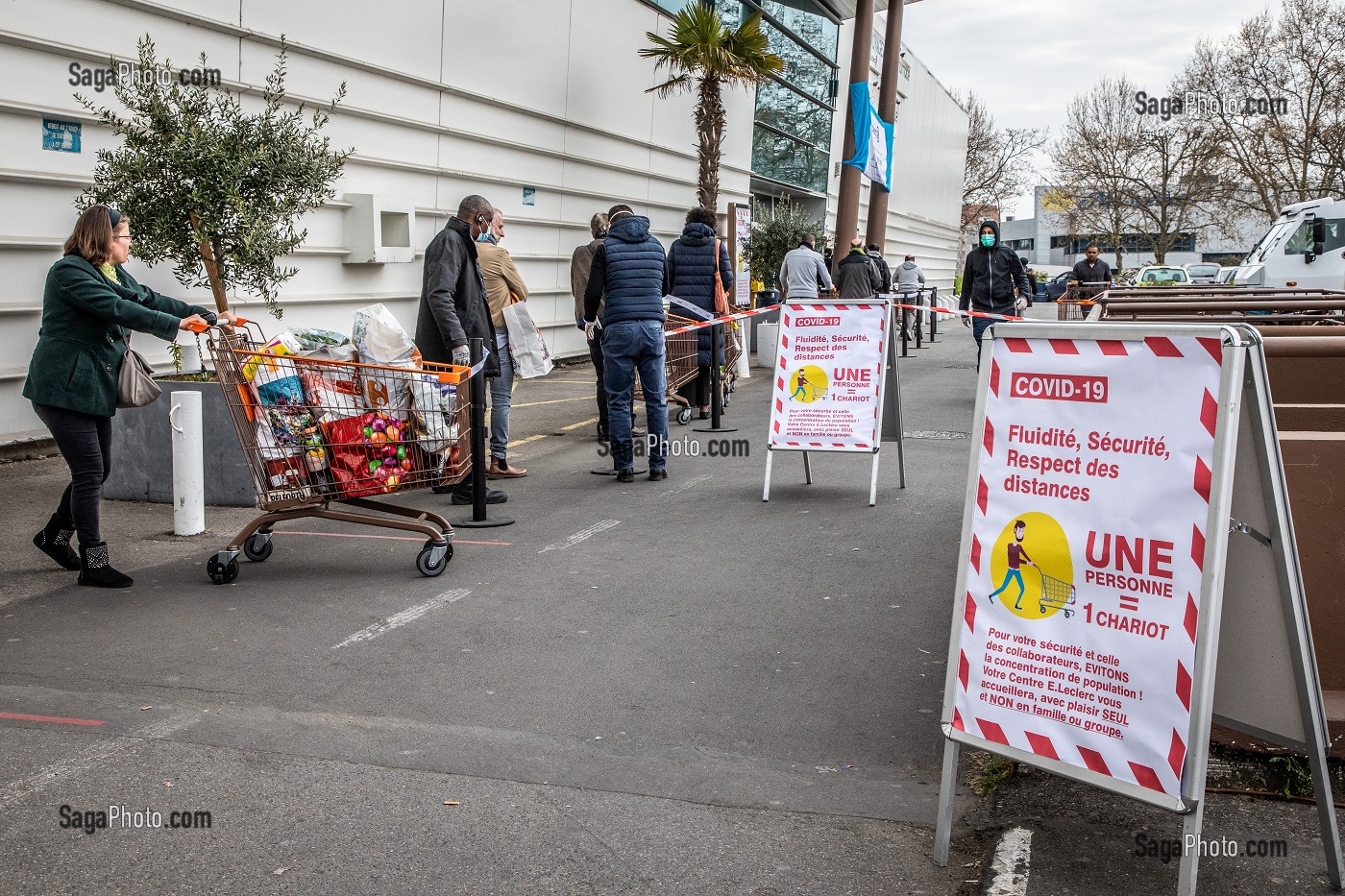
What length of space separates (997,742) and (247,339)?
4.50 meters

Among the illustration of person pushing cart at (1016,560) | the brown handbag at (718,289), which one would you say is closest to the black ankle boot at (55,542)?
the illustration of person pushing cart at (1016,560)

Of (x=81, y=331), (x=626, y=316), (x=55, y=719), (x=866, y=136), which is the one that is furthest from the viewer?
(x=866, y=136)

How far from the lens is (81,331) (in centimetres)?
659

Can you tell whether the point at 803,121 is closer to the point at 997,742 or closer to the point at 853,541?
the point at 853,541

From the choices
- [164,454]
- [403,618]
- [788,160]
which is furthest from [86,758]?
[788,160]

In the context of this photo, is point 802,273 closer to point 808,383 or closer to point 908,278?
point 808,383

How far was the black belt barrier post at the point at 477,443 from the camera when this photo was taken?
770 cm

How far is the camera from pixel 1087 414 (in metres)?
3.73

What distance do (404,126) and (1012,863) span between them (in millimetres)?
13193

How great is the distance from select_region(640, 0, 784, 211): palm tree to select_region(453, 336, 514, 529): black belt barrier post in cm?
1348

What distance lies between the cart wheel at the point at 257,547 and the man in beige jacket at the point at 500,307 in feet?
10.1

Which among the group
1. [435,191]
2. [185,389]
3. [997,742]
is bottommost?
[997,742]

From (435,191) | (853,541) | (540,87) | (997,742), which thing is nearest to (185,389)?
(853,541)

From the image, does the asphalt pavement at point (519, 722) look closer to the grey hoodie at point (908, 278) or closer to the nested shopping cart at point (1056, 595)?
the nested shopping cart at point (1056, 595)
